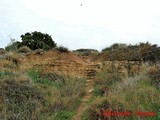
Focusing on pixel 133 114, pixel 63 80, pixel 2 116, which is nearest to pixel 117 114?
pixel 133 114

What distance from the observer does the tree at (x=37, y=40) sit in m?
25.7

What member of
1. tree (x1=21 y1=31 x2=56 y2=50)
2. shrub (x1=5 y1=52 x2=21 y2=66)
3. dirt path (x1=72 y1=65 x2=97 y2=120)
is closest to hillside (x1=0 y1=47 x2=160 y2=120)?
dirt path (x1=72 y1=65 x2=97 y2=120)

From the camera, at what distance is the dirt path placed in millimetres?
8844

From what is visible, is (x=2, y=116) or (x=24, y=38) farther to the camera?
(x=24, y=38)

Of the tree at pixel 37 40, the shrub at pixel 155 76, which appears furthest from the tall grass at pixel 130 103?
the tree at pixel 37 40

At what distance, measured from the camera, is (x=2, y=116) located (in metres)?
8.12

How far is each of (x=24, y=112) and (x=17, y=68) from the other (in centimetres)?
478

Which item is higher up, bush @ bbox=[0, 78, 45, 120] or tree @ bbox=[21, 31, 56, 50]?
tree @ bbox=[21, 31, 56, 50]

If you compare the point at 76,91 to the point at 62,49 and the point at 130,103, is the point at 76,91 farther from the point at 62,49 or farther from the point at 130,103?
the point at 62,49

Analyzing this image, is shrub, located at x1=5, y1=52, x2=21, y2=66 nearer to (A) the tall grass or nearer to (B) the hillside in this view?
(B) the hillside

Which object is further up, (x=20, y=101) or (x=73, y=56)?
(x=73, y=56)

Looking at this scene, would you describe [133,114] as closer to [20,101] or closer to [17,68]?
[20,101]

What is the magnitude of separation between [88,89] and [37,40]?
15.8 m

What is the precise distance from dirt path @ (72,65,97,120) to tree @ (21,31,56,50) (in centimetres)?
1114
